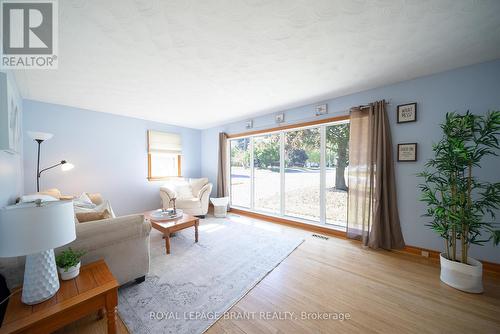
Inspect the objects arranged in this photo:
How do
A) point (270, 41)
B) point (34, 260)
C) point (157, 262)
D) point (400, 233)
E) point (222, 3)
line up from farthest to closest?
point (400, 233) → point (157, 262) → point (270, 41) → point (222, 3) → point (34, 260)

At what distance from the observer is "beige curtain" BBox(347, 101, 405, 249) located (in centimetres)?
253

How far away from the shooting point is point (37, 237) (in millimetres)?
923

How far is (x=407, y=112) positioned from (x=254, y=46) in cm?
232

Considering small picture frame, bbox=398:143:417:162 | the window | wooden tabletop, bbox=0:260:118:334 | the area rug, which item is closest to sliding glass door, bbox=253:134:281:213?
the area rug

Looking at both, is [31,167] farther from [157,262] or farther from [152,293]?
[152,293]

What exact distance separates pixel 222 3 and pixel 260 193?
3.64 metres

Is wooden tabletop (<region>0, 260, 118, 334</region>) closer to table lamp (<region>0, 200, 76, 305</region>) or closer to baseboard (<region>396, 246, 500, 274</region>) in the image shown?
table lamp (<region>0, 200, 76, 305</region>)

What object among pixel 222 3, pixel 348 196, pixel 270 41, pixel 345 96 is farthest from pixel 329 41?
pixel 348 196

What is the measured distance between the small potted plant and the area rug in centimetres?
56

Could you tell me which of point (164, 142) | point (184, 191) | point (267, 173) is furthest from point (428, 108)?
point (164, 142)

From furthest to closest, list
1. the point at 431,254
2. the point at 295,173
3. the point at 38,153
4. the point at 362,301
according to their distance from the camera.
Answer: the point at 295,173 < the point at 38,153 < the point at 431,254 < the point at 362,301

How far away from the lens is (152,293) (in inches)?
67.0

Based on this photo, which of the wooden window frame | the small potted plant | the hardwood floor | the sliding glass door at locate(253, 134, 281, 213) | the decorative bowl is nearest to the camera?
the small potted plant

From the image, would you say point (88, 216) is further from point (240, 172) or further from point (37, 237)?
point (240, 172)
